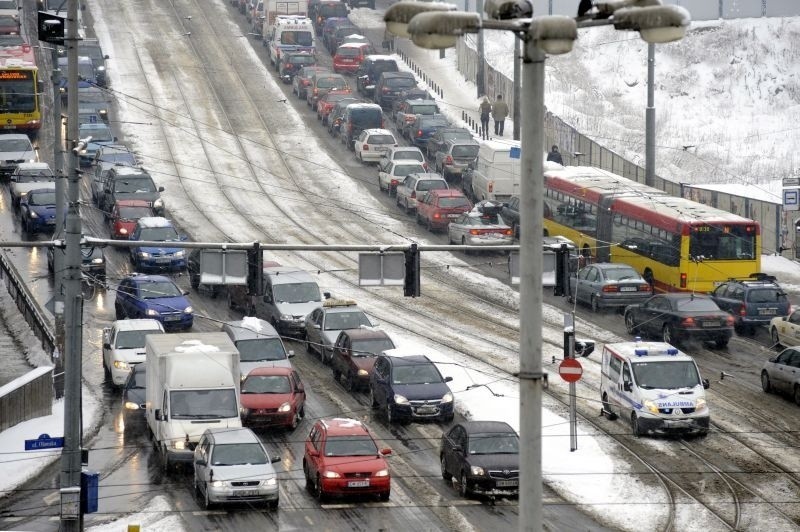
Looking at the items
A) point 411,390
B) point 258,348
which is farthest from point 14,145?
point 411,390

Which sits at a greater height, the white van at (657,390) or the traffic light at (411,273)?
the traffic light at (411,273)

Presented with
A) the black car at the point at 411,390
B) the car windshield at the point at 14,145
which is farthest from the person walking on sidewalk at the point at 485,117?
the black car at the point at 411,390

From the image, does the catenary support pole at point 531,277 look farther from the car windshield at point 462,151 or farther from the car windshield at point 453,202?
the car windshield at point 462,151

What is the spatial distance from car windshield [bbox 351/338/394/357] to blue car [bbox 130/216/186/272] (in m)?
11.2

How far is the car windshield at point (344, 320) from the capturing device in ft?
125

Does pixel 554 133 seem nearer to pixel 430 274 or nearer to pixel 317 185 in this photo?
pixel 317 185

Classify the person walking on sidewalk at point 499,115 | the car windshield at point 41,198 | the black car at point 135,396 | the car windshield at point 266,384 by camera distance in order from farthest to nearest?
the person walking on sidewalk at point 499,115, the car windshield at point 41,198, the black car at point 135,396, the car windshield at point 266,384

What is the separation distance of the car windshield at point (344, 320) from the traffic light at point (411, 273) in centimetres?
1181

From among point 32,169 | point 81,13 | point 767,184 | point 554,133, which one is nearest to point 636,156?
point 767,184

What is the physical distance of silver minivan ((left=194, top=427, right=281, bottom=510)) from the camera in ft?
86.9

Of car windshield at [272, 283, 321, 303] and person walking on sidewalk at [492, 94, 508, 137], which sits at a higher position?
person walking on sidewalk at [492, 94, 508, 137]

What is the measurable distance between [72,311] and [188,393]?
25.4ft

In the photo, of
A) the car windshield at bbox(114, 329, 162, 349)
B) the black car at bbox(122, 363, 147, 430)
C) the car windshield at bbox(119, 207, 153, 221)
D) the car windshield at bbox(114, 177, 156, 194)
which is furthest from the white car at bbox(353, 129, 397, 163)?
the black car at bbox(122, 363, 147, 430)

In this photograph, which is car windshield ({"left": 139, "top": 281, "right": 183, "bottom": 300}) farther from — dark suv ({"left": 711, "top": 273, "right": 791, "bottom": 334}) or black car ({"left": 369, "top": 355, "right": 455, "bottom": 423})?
dark suv ({"left": 711, "top": 273, "right": 791, "bottom": 334})
